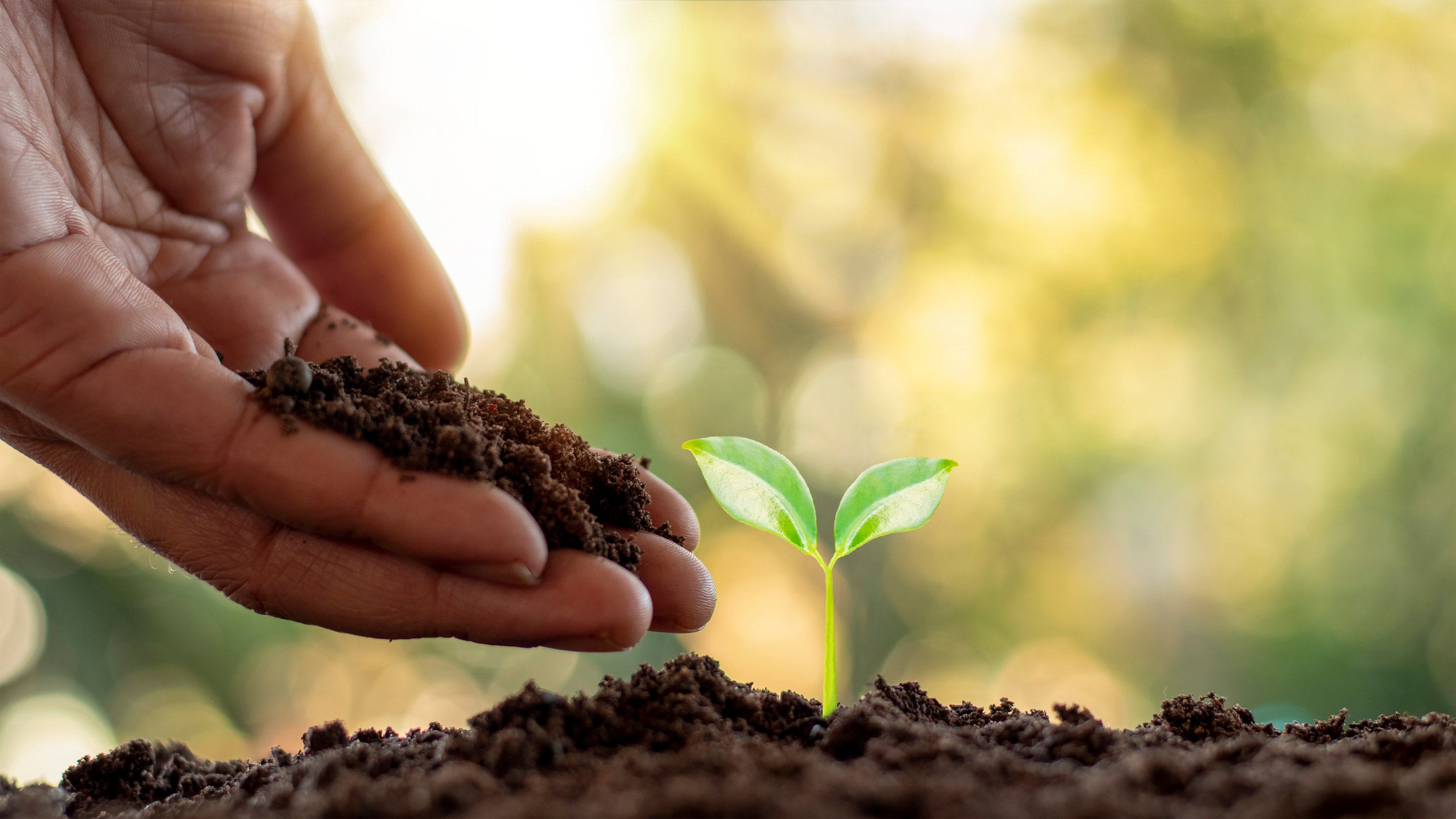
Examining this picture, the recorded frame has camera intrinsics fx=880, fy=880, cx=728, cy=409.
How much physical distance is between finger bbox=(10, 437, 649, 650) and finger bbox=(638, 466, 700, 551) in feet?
1.06

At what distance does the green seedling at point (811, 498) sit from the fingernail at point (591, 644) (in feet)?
0.84

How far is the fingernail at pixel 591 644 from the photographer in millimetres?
1158

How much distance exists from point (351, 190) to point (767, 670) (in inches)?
148

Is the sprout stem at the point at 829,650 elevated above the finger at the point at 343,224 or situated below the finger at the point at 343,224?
below

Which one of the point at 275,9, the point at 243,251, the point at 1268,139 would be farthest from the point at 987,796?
the point at 1268,139

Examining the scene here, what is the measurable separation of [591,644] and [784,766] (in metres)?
0.35

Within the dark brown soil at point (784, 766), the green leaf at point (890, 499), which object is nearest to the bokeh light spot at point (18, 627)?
the dark brown soil at point (784, 766)

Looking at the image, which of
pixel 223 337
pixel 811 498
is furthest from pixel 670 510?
pixel 223 337

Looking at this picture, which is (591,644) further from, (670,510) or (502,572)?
(670,510)

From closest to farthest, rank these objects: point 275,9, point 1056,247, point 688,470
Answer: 1. point 275,9
2. point 1056,247
3. point 688,470

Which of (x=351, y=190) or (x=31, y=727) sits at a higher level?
(x=351, y=190)

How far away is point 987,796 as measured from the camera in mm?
844

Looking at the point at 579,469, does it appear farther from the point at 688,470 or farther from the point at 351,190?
the point at 688,470

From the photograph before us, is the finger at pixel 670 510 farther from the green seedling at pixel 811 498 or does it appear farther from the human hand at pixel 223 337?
the green seedling at pixel 811 498
